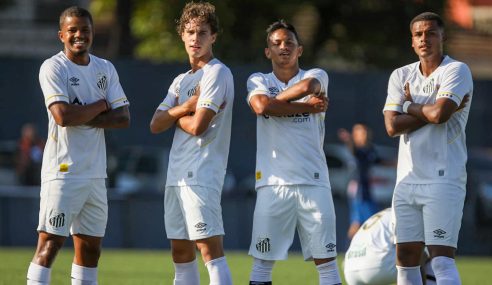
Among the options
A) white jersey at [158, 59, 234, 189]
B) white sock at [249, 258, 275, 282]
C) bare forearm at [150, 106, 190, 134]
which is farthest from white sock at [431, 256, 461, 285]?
bare forearm at [150, 106, 190, 134]

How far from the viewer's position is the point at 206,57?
9305 mm

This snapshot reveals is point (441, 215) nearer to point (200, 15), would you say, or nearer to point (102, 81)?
point (200, 15)

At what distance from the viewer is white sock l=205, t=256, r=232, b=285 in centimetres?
893

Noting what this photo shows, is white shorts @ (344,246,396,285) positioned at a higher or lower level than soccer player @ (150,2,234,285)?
lower

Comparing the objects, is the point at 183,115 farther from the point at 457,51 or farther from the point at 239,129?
the point at 457,51

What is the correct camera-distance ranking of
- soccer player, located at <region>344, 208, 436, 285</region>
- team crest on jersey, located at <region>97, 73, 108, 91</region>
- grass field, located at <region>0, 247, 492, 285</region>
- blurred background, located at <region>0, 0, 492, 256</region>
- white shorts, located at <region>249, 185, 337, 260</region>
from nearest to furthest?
white shorts, located at <region>249, 185, 337, 260</region> → team crest on jersey, located at <region>97, 73, 108, 91</region> → soccer player, located at <region>344, 208, 436, 285</region> → grass field, located at <region>0, 247, 492, 285</region> → blurred background, located at <region>0, 0, 492, 256</region>

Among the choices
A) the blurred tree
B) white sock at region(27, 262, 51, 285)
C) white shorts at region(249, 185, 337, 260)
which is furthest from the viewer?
the blurred tree

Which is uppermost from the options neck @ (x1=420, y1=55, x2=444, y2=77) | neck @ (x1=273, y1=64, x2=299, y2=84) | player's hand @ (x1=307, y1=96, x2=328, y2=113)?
neck @ (x1=420, y1=55, x2=444, y2=77)

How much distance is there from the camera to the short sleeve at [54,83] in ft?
29.5

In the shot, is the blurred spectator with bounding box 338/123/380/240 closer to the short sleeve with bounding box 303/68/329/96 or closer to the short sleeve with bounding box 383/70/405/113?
the short sleeve with bounding box 383/70/405/113

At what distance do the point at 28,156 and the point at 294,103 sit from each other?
42.6ft

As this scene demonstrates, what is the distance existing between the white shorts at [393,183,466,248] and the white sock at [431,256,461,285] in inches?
5.1

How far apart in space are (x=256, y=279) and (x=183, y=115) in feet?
4.73

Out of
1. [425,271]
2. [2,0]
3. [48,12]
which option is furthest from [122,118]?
[48,12]
